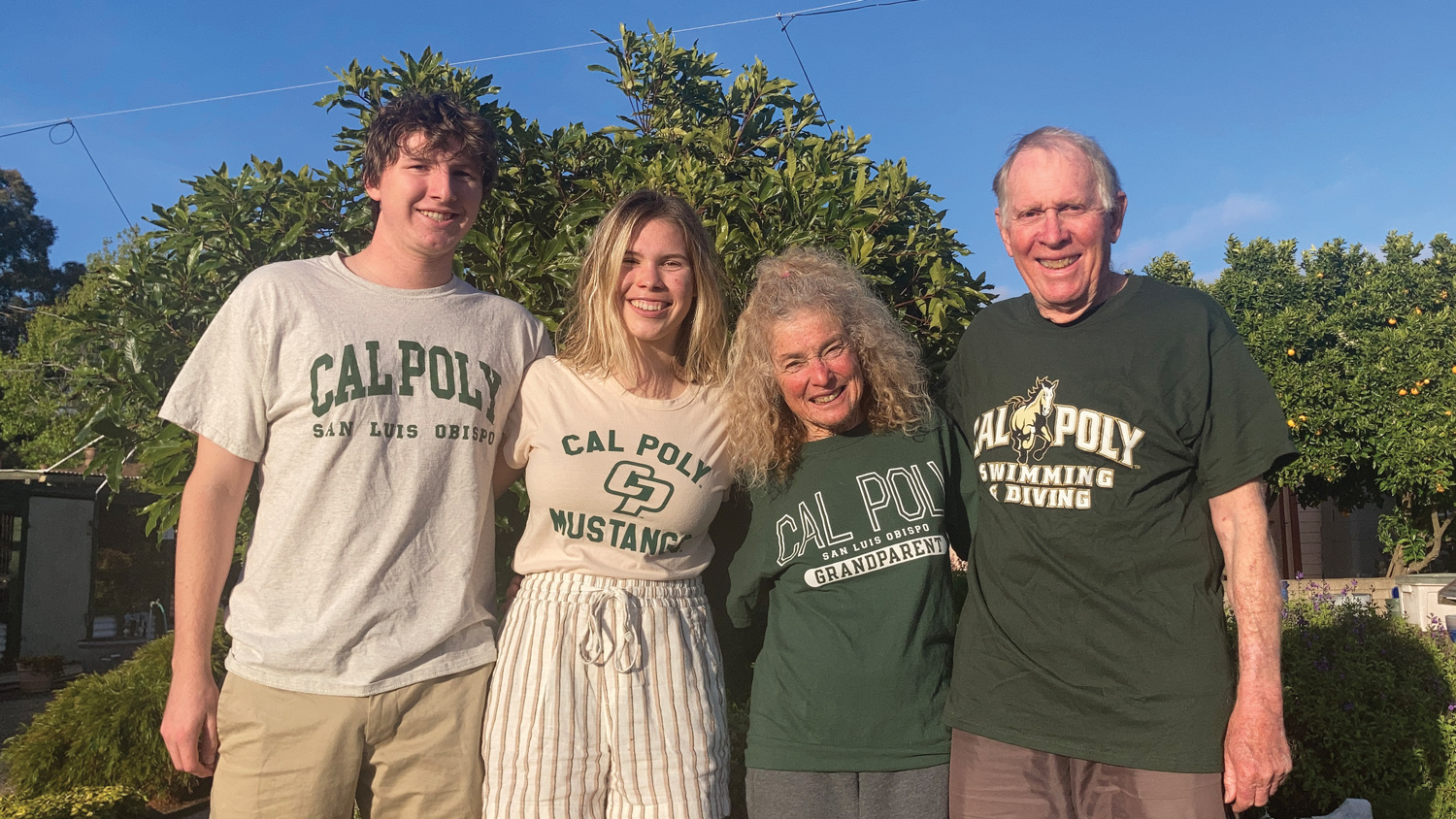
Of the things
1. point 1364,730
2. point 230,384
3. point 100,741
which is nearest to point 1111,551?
point 230,384

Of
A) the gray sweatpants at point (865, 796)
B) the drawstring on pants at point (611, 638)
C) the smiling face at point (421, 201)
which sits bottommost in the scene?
the gray sweatpants at point (865, 796)

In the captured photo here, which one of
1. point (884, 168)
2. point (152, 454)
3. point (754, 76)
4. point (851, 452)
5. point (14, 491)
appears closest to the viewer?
point (851, 452)

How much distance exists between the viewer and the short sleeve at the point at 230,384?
214 cm

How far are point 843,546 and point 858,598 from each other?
130mm

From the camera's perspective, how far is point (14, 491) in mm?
15359

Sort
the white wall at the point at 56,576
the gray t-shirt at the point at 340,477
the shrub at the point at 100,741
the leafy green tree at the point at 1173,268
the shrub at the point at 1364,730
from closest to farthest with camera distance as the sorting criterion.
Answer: the gray t-shirt at the point at 340,477 → the shrub at the point at 1364,730 → the shrub at the point at 100,741 → the white wall at the point at 56,576 → the leafy green tree at the point at 1173,268

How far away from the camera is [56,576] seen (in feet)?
52.9

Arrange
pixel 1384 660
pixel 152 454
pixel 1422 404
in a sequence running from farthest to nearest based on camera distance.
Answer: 1. pixel 1422 404
2. pixel 1384 660
3. pixel 152 454

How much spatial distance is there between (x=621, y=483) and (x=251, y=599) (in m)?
0.87

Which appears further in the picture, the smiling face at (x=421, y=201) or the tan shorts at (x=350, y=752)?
the smiling face at (x=421, y=201)

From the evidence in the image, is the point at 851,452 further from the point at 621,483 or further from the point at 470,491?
the point at 470,491

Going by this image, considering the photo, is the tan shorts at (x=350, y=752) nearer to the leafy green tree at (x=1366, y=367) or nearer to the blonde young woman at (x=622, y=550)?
the blonde young woman at (x=622, y=550)

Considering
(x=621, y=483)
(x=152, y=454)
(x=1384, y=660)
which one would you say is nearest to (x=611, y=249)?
(x=621, y=483)

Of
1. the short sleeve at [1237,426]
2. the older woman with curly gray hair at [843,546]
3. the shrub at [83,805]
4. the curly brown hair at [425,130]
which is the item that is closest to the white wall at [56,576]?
the shrub at [83,805]
